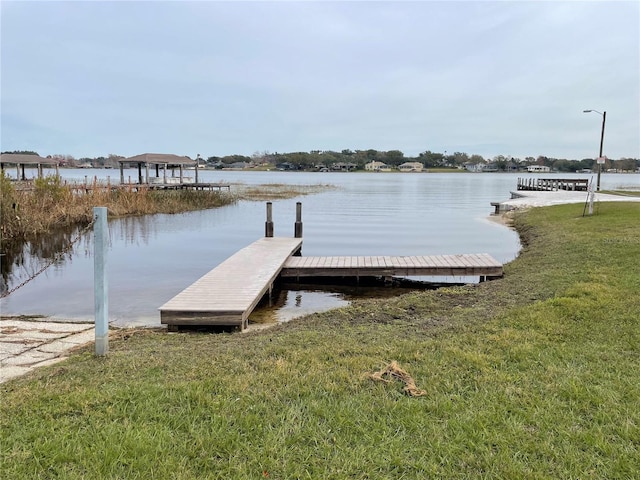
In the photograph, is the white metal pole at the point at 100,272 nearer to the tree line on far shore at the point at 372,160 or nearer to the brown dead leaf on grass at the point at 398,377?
the brown dead leaf on grass at the point at 398,377

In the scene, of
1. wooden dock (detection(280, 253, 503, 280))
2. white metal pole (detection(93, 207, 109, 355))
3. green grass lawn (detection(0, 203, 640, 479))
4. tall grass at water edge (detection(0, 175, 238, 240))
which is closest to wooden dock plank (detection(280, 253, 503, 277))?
wooden dock (detection(280, 253, 503, 280))

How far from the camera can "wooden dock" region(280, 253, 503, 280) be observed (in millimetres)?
11164

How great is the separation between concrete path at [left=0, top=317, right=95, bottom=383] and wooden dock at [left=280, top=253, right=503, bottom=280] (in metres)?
5.42

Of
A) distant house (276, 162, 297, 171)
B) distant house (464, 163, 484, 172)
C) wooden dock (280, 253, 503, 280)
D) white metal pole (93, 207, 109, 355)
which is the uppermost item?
distant house (464, 163, 484, 172)

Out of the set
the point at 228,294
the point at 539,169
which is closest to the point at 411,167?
the point at 539,169

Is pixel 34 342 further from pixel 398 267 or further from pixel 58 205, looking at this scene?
pixel 58 205

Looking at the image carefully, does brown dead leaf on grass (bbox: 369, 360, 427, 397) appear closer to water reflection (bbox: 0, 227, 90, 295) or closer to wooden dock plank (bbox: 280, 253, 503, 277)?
wooden dock plank (bbox: 280, 253, 503, 277)

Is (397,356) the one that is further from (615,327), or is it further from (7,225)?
(7,225)

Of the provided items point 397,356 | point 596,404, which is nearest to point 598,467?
point 596,404

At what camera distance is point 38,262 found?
564 inches

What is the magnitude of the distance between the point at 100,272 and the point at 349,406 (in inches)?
102

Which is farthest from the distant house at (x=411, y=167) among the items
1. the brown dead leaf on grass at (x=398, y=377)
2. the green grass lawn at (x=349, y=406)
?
the brown dead leaf on grass at (x=398, y=377)

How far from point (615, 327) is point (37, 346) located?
6340mm

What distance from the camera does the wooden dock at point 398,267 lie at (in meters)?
11.2
